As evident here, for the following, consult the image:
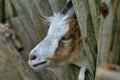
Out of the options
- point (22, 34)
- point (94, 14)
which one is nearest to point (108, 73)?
point (94, 14)

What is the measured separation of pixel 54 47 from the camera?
5.44ft

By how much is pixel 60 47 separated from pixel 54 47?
0.03m

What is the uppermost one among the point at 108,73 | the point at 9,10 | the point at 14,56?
the point at 108,73

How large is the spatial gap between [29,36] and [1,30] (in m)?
0.47

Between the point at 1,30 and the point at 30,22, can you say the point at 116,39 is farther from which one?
the point at 1,30

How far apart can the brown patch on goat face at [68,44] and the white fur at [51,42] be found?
19 millimetres

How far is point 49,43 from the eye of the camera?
166 centimetres

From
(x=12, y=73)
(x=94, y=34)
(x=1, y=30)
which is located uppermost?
(x=94, y=34)

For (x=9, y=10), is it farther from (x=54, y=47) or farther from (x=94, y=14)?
(x=94, y=14)

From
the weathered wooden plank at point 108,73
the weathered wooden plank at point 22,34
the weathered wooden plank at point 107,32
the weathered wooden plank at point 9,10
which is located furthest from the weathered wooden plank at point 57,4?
the weathered wooden plank at point 9,10

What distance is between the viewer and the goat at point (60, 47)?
1.65 m

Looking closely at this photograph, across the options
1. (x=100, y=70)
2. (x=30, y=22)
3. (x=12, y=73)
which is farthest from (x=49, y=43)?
(x=12, y=73)

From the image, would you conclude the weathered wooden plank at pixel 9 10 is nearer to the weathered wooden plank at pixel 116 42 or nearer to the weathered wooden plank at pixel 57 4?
the weathered wooden plank at pixel 57 4

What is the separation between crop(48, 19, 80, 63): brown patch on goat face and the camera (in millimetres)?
1678
